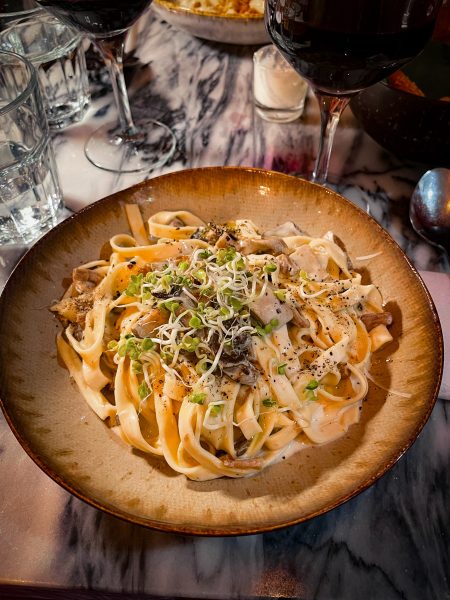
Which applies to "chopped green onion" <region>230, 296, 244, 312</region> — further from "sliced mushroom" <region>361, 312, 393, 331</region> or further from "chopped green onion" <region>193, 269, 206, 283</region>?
"sliced mushroom" <region>361, 312, 393, 331</region>

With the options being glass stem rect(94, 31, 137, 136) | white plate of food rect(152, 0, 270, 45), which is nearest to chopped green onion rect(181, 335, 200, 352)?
glass stem rect(94, 31, 137, 136)

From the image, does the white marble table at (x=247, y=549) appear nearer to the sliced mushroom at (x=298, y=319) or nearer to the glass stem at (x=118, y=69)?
the sliced mushroom at (x=298, y=319)

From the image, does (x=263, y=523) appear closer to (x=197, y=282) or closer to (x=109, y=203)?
(x=197, y=282)

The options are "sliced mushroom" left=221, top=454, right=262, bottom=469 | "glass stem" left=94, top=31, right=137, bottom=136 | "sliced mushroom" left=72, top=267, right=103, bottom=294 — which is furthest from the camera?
"glass stem" left=94, top=31, right=137, bottom=136

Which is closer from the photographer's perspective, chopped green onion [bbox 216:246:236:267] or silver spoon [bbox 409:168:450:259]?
chopped green onion [bbox 216:246:236:267]

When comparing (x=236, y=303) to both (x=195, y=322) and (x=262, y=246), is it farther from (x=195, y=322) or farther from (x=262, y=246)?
(x=262, y=246)

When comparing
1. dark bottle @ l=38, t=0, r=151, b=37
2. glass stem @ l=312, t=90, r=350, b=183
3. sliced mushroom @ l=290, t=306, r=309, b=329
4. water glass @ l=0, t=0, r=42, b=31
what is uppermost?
dark bottle @ l=38, t=0, r=151, b=37

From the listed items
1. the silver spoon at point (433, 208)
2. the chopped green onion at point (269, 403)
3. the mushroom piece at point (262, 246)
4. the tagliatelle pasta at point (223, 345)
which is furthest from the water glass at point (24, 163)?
the silver spoon at point (433, 208)

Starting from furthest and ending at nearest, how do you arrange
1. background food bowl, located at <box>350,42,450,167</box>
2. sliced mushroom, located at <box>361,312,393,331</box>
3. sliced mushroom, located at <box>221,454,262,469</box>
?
background food bowl, located at <box>350,42,450,167</box> → sliced mushroom, located at <box>361,312,393,331</box> → sliced mushroom, located at <box>221,454,262,469</box>

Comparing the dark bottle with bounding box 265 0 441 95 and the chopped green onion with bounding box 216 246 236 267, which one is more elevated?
the dark bottle with bounding box 265 0 441 95
